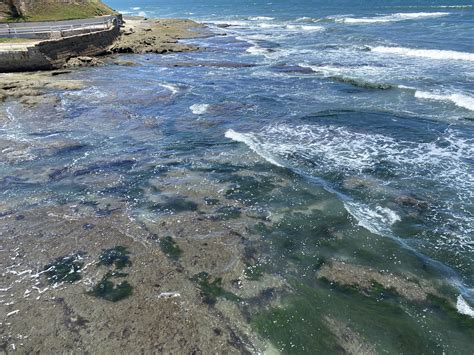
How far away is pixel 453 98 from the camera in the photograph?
22516 mm

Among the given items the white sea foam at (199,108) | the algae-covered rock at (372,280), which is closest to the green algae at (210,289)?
the algae-covered rock at (372,280)

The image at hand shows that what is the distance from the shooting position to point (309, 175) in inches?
560

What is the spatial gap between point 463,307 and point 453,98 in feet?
56.7

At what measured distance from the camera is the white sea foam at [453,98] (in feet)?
70.6

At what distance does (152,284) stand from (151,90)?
1975 cm

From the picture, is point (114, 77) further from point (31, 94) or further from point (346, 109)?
point (346, 109)

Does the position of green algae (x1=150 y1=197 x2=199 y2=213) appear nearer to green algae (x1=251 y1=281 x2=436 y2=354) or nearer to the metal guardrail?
green algae (x1=251 y1=281 x2=436 y2=354)

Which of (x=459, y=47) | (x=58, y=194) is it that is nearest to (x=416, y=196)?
(x=58, y=194)

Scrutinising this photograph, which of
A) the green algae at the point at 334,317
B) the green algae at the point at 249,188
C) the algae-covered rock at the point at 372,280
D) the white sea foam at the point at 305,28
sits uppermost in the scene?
the green algae at the point at 334,317

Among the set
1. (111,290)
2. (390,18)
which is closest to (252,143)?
(111,290)

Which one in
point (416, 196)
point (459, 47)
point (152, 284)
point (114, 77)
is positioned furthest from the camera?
point (459, 47)

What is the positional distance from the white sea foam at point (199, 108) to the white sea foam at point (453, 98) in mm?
12317

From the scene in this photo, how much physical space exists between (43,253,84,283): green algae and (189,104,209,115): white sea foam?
12917 mm

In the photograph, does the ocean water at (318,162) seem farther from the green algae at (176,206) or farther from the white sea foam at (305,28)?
the white sea foam at (305,28)
